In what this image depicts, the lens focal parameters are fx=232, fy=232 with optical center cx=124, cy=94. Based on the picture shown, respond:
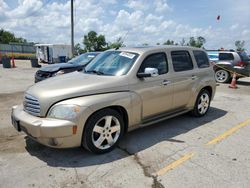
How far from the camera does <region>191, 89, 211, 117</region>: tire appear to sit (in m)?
5.64

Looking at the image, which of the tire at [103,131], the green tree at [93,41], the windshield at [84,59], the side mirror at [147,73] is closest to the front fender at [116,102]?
the tire at [103,131]

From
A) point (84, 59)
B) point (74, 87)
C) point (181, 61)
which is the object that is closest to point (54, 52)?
point (84, 59)

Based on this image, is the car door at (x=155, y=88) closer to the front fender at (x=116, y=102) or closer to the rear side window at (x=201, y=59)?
the front fender at (x=116, y=102)

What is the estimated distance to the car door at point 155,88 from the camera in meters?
4.20

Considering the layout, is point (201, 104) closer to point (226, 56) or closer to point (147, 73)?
point (147, 73)

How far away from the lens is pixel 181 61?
5.11m

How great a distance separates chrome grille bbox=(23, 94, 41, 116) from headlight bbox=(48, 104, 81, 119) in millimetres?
267

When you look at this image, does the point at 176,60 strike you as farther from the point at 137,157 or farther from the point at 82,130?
the point at 82,130

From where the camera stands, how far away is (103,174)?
10.6 feet

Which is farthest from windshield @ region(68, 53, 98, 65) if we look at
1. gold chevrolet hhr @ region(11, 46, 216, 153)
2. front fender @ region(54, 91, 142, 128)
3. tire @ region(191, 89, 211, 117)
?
front fender @ region(54, 91, 142, 128)

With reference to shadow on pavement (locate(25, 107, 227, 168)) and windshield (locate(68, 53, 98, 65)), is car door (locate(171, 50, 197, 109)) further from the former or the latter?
windshield (locate(68, 53, 98, 65))

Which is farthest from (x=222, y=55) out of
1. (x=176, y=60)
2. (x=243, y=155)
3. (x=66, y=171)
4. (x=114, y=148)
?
(x=66, y=171)

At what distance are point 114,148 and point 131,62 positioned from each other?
157 cm

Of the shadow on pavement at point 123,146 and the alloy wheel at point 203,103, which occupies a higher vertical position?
the alloy wheel at point 203,103
